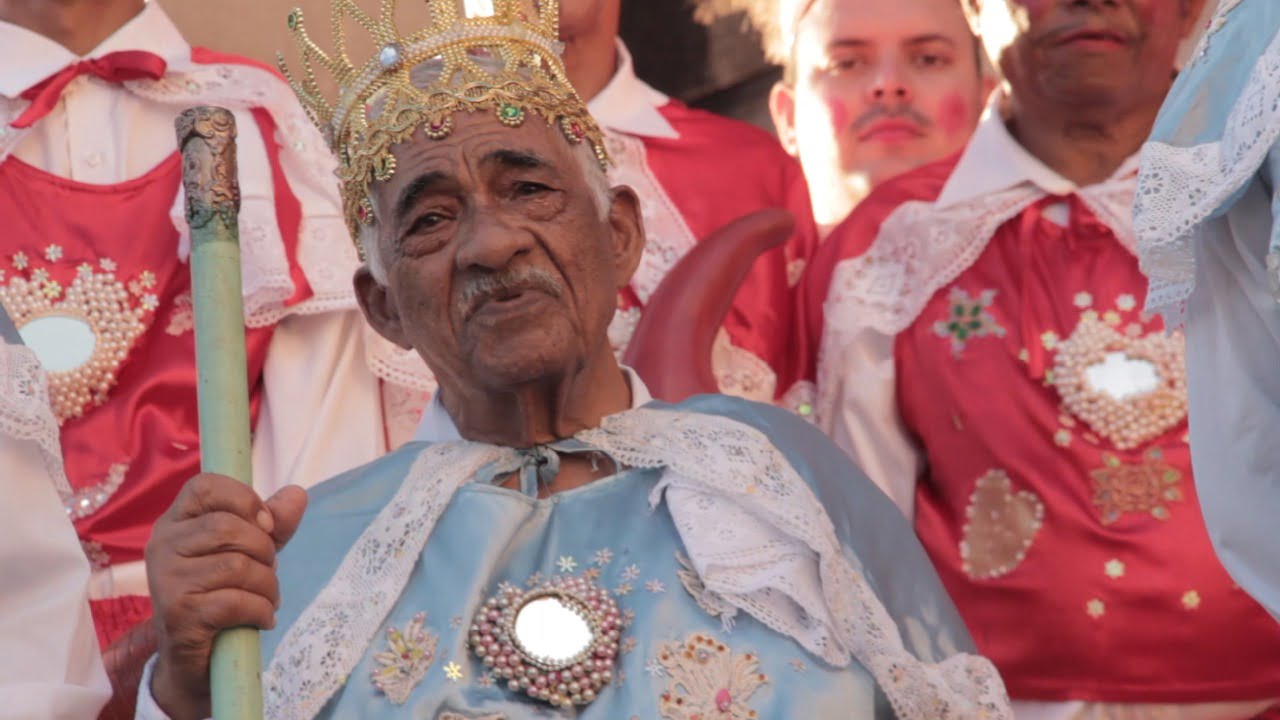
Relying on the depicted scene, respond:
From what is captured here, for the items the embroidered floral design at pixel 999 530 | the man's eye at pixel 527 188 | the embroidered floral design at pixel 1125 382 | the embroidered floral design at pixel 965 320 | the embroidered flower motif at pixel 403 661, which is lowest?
the embroidered flower motif at pixel 403 661

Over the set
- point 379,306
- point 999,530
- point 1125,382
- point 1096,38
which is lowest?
point 999,530

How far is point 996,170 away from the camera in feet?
14.7

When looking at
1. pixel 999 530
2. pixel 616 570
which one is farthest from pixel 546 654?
pixel 999 530

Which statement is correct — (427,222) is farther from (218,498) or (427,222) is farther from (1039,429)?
(1039,429)

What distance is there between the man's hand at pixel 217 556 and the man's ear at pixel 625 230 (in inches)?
37.8

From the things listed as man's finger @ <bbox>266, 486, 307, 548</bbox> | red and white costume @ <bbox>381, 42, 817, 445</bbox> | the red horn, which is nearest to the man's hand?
man's finger @ <bbox>266, 486, 307, 548</bbox>

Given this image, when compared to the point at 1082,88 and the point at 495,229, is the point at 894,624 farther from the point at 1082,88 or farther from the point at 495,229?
the point at 1082,88

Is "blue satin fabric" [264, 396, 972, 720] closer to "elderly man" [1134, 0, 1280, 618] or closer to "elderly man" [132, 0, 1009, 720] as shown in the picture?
"elderly man" [132, 0, 1009, 720]

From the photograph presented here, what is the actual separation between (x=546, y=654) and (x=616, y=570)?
0.57 feet

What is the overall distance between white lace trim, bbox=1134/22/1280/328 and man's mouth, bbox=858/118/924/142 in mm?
2218

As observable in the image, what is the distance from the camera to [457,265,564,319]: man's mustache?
343 centimetres

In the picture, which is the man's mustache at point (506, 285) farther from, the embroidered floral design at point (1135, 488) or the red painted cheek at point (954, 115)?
the red painted cheek at point (954, 115)

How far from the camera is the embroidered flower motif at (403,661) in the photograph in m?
3.21

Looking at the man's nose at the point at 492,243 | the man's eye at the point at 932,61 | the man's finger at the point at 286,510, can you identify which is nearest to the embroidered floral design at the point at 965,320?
the man's eye at the point at 932,61
